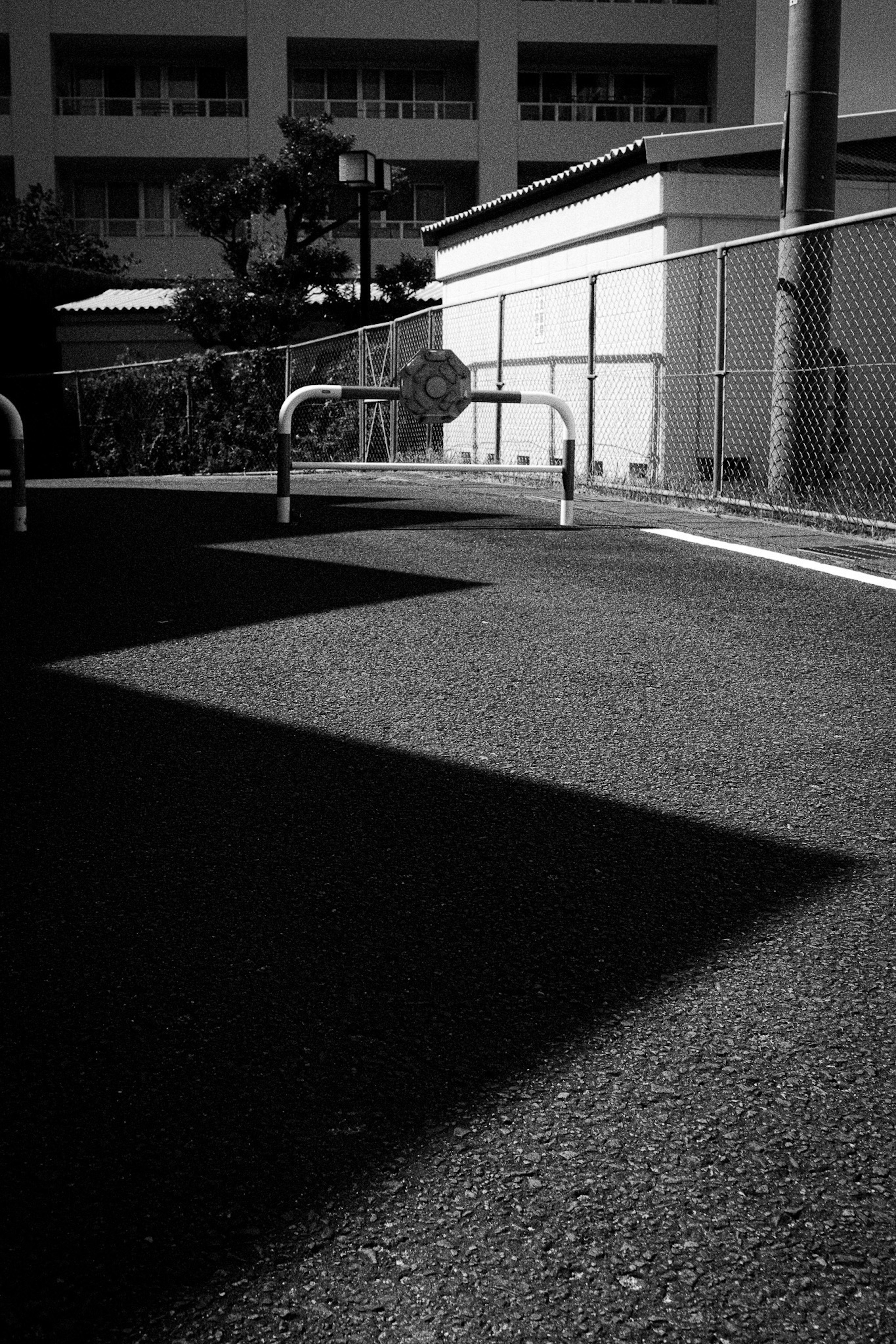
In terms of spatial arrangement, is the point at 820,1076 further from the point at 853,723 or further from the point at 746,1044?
the point at 853,723

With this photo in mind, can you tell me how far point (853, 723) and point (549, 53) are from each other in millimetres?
40671

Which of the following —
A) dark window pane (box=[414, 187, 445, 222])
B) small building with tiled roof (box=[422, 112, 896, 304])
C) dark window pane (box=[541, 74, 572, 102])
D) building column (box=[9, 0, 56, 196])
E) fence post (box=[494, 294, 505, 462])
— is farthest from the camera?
dark window pane (box=[541, 74, 572, 102])

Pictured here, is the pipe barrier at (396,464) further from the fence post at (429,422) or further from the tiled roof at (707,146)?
the fence post at (429,422)

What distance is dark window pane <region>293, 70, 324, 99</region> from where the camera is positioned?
40625mm

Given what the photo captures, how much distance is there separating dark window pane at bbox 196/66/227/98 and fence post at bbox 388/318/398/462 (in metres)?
28.7

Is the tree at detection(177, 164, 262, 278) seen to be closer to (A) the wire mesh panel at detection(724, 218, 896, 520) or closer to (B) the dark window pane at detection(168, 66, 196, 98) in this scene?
(A) the wire mesh panel at detection(724, 218, 896, 520)

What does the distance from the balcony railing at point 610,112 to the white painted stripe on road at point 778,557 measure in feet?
115

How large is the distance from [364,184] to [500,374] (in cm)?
703

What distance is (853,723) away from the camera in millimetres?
3562

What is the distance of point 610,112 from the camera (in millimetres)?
40125

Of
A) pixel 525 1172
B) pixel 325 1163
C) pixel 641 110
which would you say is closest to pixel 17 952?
pixel 325 1163

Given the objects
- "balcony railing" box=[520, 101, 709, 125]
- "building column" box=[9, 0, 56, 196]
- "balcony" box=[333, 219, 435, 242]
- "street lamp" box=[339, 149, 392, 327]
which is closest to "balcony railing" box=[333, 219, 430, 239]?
"balcony" box=[333, 219, 435, 242]

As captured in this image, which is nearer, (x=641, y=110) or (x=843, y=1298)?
(x=843, y=1298)

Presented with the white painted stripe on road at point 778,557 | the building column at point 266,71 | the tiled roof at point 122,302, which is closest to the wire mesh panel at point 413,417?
the white painted stripe on road at point 778,557
